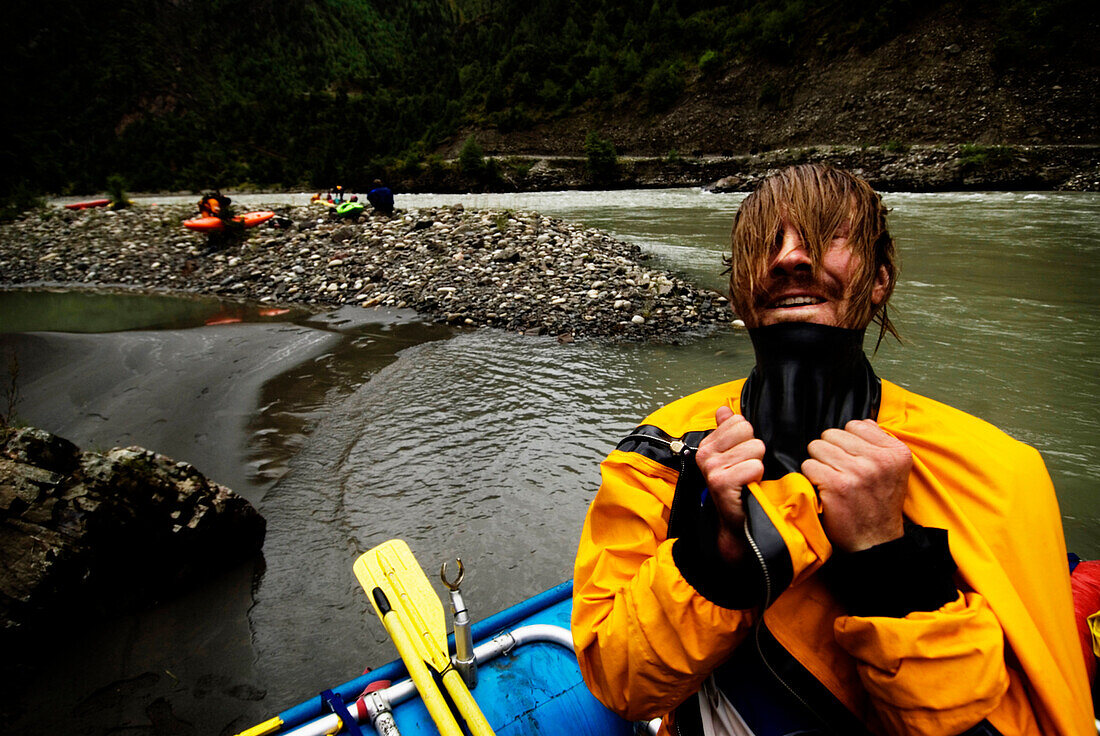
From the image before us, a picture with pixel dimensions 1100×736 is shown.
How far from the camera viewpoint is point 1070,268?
9.46 m

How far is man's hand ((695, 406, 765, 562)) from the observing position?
82cm

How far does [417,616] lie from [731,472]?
172cm

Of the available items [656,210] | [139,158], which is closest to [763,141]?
[656,210]

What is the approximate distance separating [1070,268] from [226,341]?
14582mm

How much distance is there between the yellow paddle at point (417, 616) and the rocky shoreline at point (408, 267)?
4.75m

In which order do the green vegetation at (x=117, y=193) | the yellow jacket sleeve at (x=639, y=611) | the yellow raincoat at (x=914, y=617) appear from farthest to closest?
1. the green vegetation at (x=117, y=193)
2. the yellow jacket sleeve at (x=639, y=611)
3. the yellow raincoat at (x=914, y=617)

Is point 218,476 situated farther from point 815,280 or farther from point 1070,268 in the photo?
point 1070,268

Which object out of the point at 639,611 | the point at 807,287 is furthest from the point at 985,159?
the point at 639,611

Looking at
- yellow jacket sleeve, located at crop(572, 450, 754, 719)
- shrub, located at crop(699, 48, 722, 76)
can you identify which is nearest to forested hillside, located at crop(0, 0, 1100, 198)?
shrub, located at crop(699, 48, 722, 76)

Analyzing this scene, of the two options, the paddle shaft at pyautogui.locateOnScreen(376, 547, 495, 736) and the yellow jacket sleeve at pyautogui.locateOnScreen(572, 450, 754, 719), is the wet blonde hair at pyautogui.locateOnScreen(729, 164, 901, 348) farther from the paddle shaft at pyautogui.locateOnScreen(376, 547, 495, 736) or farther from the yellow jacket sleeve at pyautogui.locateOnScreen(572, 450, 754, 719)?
the paddle shaft at pyautogui.locateOnScreen(376, 547, 495, 736)

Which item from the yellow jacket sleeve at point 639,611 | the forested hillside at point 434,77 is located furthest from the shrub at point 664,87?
the yellow jacket sleeve at point 639,611

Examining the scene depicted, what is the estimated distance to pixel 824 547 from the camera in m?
0.80

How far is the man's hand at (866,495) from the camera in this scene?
2.55ft

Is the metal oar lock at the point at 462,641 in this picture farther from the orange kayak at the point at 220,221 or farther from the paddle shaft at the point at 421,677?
the orange kayak at the point at 220,221
